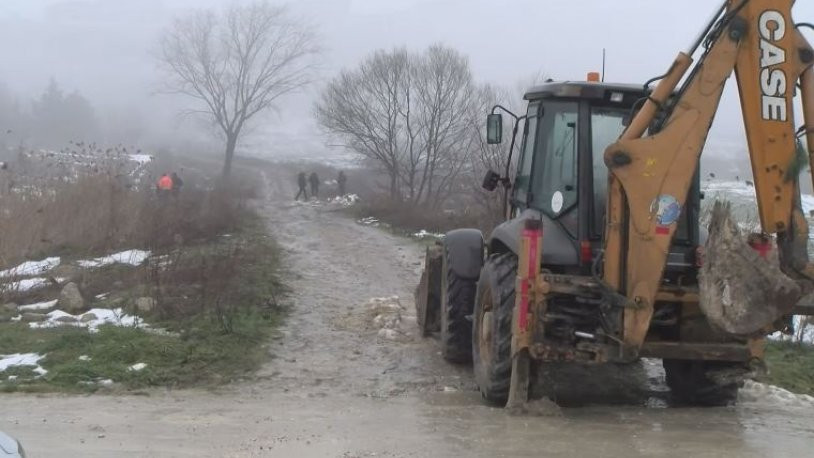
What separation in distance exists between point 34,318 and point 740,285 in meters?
8.75

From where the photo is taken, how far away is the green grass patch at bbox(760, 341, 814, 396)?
24.5ft

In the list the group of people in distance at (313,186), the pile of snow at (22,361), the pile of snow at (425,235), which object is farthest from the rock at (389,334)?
the group of people in distance at (313,186)

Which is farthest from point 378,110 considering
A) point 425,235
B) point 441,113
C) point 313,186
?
point 425,235

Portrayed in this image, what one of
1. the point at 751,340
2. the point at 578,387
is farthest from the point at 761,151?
the point at 578,387

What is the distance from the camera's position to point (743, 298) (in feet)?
16.6

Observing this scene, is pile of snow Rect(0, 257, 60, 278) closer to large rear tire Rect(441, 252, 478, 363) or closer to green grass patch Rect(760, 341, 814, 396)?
large rear tire Rect(441, 252, 478, 363)

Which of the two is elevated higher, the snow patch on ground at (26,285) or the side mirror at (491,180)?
the side mirror at (491,180)

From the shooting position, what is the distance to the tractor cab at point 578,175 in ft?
20.4

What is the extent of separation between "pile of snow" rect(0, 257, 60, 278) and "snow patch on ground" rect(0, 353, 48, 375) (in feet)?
13.7

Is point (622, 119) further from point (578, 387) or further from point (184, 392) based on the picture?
point (184, 392)

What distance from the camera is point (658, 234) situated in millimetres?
5391

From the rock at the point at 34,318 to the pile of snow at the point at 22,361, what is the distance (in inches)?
73.9

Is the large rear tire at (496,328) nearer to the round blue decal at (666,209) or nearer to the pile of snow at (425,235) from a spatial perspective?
the round blue decal at (666,209)

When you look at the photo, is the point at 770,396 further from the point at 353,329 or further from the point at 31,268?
the point at 31,268
